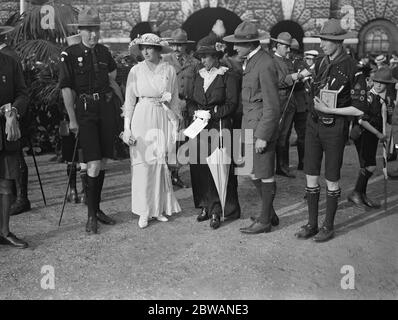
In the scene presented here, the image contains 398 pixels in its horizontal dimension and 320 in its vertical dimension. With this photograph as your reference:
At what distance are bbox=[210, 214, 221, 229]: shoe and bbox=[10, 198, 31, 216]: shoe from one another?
2232mm

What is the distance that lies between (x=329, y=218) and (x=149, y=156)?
1.96 meters

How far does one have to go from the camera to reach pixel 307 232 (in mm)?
5422

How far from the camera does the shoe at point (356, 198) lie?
6.62 m

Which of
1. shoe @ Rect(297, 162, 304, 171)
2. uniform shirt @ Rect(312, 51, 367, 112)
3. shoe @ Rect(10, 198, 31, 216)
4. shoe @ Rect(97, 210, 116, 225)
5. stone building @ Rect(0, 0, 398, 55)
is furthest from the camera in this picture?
stone building @ Rect(0, 0, 398, 55)

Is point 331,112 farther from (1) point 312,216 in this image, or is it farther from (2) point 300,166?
(2) point 300,166

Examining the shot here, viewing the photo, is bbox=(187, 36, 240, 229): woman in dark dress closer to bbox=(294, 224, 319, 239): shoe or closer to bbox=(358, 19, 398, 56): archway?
bbox=(294, 224, 319, 239): shoe

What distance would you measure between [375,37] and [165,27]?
631 centimetres

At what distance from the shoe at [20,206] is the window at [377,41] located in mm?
13016

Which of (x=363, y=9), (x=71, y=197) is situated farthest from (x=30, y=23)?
(x=363, y=9)

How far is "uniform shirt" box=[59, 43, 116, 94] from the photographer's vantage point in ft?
18.1

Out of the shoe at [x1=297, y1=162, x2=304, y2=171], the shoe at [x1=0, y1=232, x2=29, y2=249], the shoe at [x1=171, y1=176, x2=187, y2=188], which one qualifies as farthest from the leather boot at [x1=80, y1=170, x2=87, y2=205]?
the shoe at [x1=297, y1=162, x2=304, y2=171]

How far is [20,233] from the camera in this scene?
220 inches

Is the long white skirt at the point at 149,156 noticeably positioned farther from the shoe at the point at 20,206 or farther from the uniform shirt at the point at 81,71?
the shoe at the point at 20,206
